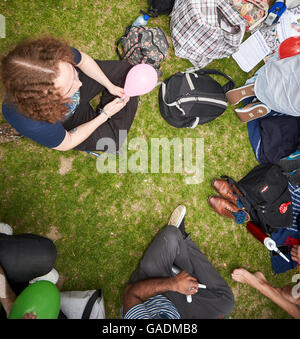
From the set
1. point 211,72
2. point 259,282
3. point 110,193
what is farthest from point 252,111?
point 259,282

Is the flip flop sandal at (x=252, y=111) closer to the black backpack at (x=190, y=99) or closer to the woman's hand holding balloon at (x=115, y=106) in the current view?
the black backpack at (x=190, y=99)

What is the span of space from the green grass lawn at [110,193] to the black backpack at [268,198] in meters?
0.28

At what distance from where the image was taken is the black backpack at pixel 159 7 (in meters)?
2.39

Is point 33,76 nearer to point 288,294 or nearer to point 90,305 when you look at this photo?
point 90,305

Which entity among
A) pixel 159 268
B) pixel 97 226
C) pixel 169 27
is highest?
pixel 169 27

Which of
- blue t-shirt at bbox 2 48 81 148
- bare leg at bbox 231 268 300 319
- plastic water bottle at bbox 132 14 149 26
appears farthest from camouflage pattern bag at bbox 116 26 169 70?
bare leg at bbox 231 268 300 319

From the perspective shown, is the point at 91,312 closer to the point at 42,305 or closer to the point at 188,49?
the point at 42,305

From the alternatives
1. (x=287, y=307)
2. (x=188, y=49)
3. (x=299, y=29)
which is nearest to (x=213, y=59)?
(x=188, y=49)

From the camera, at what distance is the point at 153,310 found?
1.74 metres

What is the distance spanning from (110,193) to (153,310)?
1077mm

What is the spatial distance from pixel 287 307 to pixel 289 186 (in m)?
1.24

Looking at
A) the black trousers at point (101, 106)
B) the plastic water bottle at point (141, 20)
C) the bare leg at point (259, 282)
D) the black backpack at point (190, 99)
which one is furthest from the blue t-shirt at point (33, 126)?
the bare leg at point (259, 282)

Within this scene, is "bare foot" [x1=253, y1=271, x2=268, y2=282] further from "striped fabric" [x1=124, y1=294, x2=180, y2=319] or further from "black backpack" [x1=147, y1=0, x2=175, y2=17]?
"black backpack" [x1=147, y1=0, x2=175, y2=17]

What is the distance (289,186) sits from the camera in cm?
255
